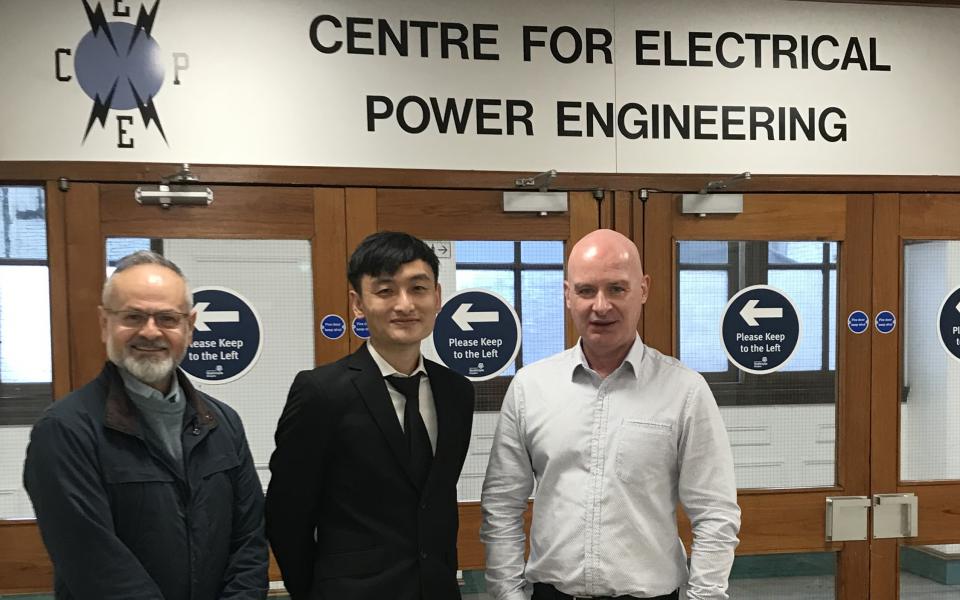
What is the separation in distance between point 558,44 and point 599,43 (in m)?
0.16

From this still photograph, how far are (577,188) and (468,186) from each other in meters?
0.41

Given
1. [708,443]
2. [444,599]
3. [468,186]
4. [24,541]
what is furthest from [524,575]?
[24,541]

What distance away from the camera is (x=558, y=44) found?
255 cm

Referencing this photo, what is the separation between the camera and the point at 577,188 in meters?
2.52

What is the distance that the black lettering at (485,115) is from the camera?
8.27 feet

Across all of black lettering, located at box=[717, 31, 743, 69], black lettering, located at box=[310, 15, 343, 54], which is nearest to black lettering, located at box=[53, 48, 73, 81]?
black lettering, located at box=[310, 15, 343, 54]

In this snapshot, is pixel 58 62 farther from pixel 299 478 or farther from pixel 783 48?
pixel 783 48

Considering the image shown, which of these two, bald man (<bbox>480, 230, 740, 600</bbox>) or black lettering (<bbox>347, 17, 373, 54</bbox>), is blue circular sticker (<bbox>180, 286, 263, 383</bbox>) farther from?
bald man (<bbox>480, 230, 740, 600</bbox>)

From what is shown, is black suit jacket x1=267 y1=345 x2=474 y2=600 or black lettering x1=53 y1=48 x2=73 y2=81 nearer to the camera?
black suit jacket x1=267 y1=345 x2=474 y2=600

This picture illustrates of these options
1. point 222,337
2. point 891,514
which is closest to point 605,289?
point 222,337

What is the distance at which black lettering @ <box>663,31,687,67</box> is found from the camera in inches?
103

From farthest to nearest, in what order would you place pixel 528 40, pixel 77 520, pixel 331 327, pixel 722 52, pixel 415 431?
1. pixel 722 52
2. pixel 528 40
3. pixel 331 327
4. pixel 415 431
5. pixel 77 520

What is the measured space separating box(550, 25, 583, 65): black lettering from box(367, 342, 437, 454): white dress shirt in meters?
1.42

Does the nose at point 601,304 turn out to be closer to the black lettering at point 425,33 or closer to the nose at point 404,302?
the nose at point 404,302
